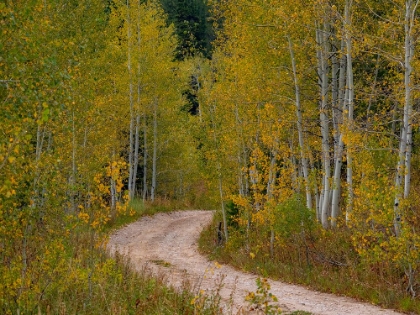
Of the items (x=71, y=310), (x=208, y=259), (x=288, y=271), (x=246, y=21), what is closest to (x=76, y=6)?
(x=246, y=21)

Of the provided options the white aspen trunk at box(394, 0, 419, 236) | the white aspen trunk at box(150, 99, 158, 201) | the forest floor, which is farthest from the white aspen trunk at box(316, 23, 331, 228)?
the white aspen trunk at box(150, 99, 158, 201)

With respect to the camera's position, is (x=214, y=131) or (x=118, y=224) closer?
(x=214, y=131)

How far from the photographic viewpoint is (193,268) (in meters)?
15.2

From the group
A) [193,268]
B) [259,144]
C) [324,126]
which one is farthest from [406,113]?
[259,144]

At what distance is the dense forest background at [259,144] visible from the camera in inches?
283

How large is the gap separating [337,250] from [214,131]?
227 inches

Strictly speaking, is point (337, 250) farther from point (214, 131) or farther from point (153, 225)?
point (153, 225)

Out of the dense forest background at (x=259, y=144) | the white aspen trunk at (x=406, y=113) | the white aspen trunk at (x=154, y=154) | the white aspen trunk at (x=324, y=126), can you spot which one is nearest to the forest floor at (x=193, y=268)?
the dense forest background at (x=259, y=144)

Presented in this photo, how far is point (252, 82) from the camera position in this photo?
55.5 ft

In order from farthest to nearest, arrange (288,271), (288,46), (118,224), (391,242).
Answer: (118,224) < (288,46) < (288,271) < (391,242)

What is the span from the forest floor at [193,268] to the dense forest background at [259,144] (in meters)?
0.74

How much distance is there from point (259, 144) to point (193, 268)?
5.47 meters

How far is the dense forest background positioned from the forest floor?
74 cm

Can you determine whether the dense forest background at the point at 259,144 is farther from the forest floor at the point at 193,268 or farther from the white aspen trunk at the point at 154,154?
the white aspen trunk at the point at 154,154
